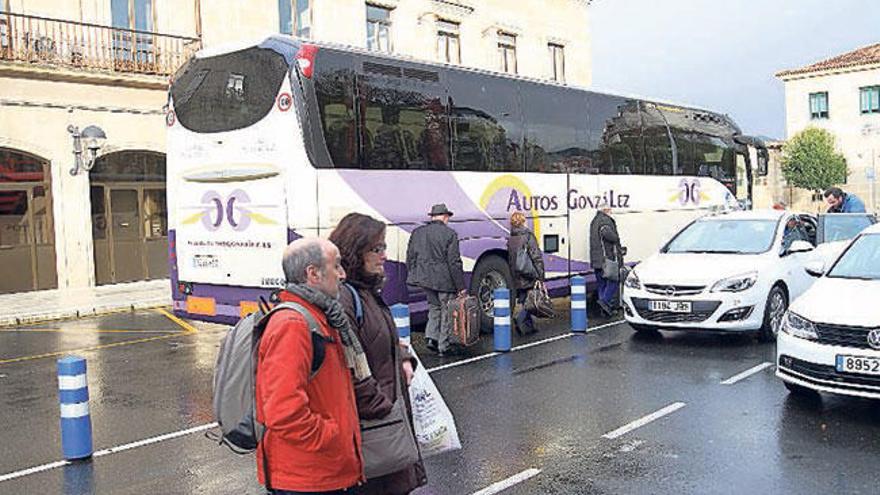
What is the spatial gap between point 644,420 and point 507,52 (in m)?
23.5

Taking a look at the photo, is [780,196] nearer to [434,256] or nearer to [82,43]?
[82,43]

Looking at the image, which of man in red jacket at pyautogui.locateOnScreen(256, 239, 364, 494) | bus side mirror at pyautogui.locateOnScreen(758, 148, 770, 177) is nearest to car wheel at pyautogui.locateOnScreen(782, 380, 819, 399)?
man in red jacket at pyautogui.locateOnScreen(256, 239, 364, 494)

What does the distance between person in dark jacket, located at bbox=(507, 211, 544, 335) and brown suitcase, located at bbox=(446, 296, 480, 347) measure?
1438 mm

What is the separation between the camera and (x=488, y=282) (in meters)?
12.0

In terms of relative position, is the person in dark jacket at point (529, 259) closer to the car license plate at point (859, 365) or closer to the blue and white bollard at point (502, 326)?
the blue and white bollard at point (502, 326)

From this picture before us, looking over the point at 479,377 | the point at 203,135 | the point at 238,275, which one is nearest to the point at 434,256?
the point at 479,377

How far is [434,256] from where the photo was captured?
9961 millimetres

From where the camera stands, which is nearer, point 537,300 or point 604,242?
point 537,300

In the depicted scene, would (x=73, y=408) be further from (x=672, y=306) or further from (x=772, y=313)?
(x=772, y=313)

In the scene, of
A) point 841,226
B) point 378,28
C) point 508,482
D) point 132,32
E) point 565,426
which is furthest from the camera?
point 378,28

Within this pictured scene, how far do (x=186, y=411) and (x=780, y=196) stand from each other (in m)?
52.8

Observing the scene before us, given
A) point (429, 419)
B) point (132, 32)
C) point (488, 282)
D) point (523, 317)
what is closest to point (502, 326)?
point (523, 317)

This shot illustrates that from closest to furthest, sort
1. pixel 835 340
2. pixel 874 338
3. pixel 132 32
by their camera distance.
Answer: pixel 874 338, pixel 835 340, pixel 132 32

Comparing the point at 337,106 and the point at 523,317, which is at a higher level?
the point at 337,106
